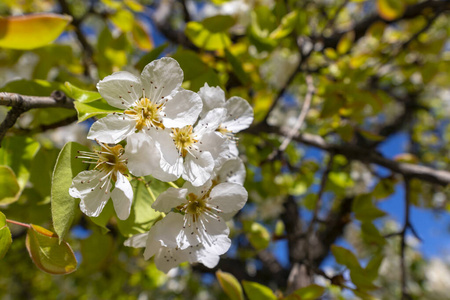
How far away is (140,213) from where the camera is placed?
1.94ft

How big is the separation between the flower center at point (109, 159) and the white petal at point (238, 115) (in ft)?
0.78

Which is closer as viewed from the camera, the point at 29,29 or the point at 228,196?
the point at 29,29

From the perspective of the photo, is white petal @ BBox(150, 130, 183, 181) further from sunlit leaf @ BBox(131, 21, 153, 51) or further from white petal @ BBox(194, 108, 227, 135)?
sunlit leaf @ BBox(131, 21, 153, 51)

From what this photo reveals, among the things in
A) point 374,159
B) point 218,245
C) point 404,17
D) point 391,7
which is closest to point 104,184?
point 218,245

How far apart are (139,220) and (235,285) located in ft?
1.05

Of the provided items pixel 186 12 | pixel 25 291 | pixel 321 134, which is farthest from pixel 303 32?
pixel 25 291

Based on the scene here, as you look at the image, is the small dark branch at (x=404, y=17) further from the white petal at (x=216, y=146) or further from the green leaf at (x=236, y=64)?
the white petal at (x=216, y=146)

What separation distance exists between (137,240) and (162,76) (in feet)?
1.04

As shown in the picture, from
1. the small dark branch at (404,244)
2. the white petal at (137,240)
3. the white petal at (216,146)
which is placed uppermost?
the white petal at (216,146)

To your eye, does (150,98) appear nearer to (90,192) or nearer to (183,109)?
(183,109)

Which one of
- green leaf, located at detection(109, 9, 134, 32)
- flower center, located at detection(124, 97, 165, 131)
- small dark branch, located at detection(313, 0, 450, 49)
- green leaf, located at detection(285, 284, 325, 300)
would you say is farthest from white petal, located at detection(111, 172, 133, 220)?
small dark branch, located at detection(313, 0, 450, 49)

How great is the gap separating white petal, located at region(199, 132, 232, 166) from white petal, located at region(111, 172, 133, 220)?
15 centimetres

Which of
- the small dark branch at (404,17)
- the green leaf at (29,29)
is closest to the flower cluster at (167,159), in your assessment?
the green leaf at (29,29)

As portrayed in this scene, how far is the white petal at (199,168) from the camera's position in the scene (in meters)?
0.53
